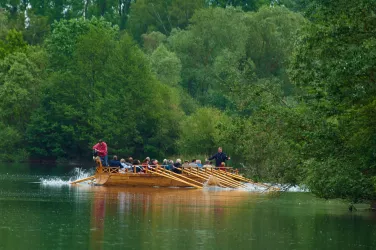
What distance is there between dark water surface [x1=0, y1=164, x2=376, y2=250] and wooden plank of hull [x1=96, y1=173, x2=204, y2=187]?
3.97 m

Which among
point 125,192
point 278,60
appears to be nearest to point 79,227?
point 125,192

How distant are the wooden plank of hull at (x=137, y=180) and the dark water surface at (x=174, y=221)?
397cm

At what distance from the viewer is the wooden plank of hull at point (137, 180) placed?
148ft

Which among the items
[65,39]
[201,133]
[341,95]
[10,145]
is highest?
[65,39]

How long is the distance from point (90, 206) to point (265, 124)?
6.44m

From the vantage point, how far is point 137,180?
45406mm

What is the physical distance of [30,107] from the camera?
263 ft

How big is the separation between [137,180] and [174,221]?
57.8ft

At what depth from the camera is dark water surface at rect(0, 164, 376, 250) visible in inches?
917

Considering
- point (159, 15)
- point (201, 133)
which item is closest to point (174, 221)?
point (201, 133)

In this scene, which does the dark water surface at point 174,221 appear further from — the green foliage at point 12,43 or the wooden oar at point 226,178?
the green foliage at point 12,43

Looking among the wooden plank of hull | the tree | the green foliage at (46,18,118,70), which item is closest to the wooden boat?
the wooden plank of hull

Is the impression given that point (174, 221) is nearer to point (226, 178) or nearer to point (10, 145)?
point (226, 178)

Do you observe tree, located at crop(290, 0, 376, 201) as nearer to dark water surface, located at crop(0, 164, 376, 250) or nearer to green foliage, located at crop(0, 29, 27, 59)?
dark water surface, located at crop(0, 164, 376, 250)
